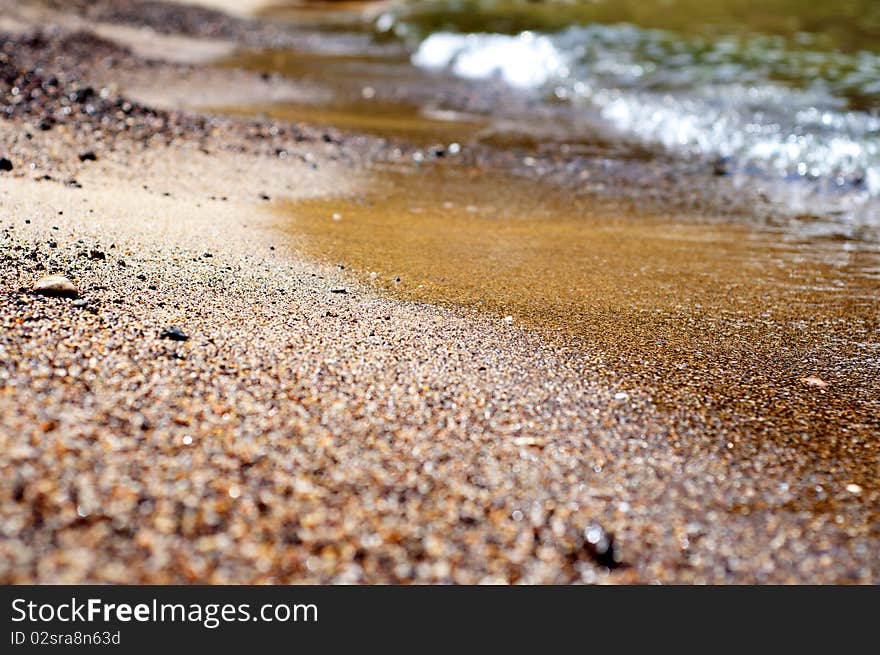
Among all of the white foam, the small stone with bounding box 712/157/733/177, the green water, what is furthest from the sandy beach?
the green water

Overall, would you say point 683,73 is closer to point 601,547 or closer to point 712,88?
point 712,88

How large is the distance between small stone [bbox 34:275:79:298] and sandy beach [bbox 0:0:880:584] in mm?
42

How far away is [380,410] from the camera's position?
2186 mm

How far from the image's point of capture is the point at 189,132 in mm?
5152

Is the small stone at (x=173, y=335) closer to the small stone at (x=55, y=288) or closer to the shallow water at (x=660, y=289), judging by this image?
the small stone at (x=55, y=288)

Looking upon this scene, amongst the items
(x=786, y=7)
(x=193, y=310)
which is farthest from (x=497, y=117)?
(x=786, y=7)

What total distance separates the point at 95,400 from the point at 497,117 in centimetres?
645

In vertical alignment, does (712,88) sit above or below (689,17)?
below

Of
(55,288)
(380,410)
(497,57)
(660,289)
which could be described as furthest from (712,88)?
(55,288)

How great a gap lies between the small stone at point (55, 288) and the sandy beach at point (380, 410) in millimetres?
42

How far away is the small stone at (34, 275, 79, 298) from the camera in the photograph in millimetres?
2535

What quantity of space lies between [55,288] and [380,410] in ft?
4.26

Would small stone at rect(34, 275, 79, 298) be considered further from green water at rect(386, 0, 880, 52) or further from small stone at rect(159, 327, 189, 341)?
green water at rect(386, 0, 880, 52)
